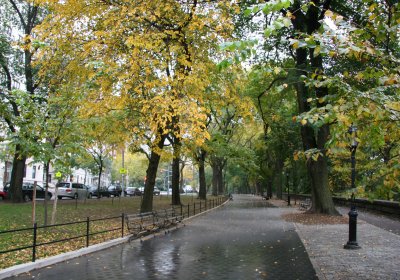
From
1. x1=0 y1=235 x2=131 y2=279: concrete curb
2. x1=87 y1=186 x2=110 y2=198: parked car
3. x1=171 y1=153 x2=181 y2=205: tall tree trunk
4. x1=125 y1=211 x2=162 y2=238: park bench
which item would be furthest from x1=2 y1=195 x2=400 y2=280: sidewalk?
x1=87 y1=186 x2=110 y2=198: parked car

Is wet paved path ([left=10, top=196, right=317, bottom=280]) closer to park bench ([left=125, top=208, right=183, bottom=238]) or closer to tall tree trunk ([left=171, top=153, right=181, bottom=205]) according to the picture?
park bench ([left=125, top=208, right=183, bottom=238])

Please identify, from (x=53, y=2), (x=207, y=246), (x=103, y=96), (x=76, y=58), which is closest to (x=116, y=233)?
(x=207, y=246)

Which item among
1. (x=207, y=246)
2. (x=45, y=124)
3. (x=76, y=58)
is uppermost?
(x=76, y=58)

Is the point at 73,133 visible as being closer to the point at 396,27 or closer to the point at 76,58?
the point at 76,58

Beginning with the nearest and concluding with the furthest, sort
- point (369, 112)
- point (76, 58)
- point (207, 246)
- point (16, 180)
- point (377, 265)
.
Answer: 1. point (369, 112)
2. point (377, 265)
3. point (207, 246)
4. point (76, 58)
5. point (16, 180)

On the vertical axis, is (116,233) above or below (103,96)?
below

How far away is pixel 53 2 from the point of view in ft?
48.4

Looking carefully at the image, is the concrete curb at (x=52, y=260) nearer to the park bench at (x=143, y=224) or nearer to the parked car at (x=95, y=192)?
the park bench at (x=143, y=224)

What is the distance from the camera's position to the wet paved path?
8.64m

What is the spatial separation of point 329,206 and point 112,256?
1491cm

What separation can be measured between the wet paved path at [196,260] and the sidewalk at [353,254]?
375 millimetres

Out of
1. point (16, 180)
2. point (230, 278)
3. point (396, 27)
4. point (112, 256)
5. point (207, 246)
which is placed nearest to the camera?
point (396, 27)

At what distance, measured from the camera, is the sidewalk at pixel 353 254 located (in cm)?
866

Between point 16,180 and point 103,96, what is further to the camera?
point 16,180
